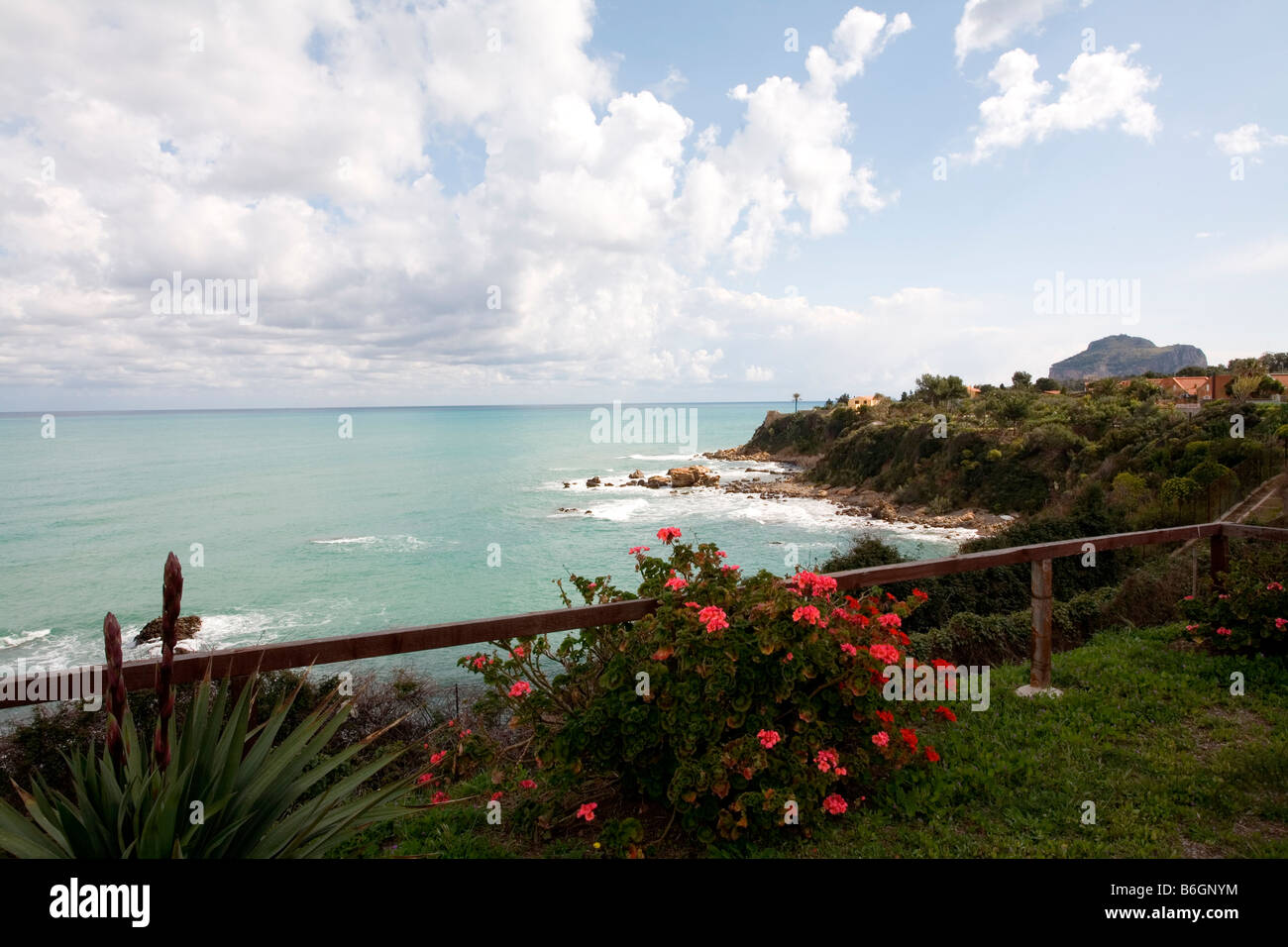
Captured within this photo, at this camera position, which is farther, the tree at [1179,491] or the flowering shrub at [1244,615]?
the tree at [1179,491]

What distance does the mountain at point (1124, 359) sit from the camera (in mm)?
138625

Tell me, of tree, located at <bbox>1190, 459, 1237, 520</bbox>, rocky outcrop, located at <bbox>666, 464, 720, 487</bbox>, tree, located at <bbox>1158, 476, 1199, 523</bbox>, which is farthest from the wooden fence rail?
rocky outcrop, located at <bbox>666, 464, 720, 487</bbox>

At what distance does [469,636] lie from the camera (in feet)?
9.08

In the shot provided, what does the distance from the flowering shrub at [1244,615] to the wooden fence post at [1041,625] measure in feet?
4.82

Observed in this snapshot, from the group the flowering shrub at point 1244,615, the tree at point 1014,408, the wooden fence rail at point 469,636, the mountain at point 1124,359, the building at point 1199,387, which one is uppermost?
the mountain at point 1124,359

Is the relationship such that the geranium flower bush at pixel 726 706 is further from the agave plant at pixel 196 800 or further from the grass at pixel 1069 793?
the agave plant at pixel 196 800

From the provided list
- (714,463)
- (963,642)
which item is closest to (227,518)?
(714,463)

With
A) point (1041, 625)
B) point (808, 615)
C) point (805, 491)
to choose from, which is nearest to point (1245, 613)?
point (1041, 625)

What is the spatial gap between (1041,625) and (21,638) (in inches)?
1154

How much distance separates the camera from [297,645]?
2.52 metres

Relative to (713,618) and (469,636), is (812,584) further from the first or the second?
(469,636)

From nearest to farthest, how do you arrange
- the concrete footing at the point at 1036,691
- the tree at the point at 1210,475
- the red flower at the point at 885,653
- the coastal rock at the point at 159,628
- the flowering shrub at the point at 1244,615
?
the red flower at the point at 885,653 < the concrete footing at the point at 1036,691 < the flowering shrub at the point at 1244,615 < the coastal rock at the point at 159,628 < the tree at the point at 1210,475

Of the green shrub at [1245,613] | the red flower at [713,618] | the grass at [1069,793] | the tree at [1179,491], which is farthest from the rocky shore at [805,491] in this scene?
the red flower at [713,618]
